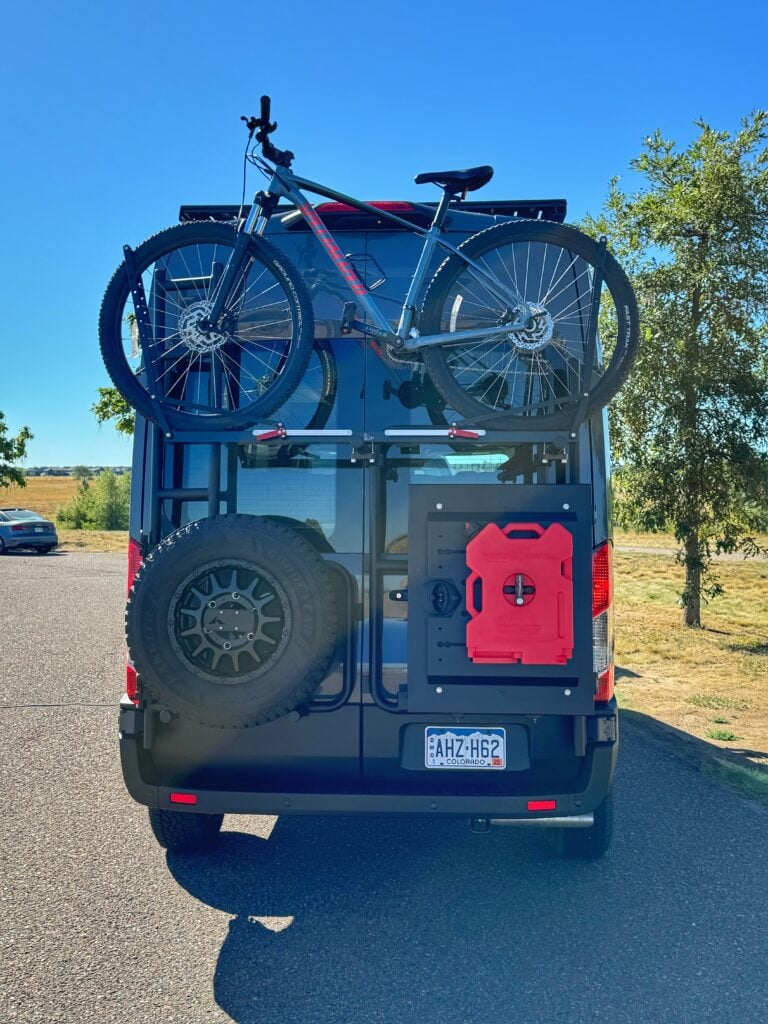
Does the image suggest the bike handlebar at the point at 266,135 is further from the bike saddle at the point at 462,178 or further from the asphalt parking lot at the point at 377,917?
the asphalt parking lot at the point at 377,917

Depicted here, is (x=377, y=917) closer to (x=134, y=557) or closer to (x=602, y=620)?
(x=602, y=620)

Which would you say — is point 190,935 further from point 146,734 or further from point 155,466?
point 155,466

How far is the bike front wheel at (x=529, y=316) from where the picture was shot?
13.0 ft

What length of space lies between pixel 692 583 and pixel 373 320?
10.7 m

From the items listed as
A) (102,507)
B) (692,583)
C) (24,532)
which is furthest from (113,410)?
(102,507)

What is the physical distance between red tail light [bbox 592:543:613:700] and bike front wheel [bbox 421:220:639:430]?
659mm

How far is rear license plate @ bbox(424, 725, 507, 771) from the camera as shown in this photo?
12.1 feet

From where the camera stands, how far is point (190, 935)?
12.0 ft

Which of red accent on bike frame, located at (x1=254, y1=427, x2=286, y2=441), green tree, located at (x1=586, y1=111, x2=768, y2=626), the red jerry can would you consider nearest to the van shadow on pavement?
the red jerry can

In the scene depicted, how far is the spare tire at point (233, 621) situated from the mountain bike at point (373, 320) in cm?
62

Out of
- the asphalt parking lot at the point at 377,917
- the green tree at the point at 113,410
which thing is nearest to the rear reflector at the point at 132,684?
the asphalt parking lot at the point at 377,917

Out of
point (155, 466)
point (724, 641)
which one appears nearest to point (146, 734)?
point (155, 466)

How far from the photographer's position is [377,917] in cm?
383

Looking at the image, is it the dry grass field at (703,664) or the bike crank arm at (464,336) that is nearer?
the bike crank arm at (464,336)
